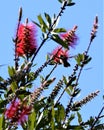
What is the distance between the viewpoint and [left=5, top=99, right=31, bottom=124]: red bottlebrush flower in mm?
2684

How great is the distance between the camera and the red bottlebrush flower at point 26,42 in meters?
3.53

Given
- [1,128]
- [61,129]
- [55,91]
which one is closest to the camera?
[1,128]

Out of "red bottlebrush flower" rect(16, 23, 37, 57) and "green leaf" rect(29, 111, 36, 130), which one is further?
"red bottlebrush flower" rect(16, 23, 37, 57)

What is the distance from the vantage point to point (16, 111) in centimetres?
271

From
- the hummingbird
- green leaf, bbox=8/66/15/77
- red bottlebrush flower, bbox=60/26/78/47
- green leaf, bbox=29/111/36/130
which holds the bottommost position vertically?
green leaf, bbox=29/111/36/130

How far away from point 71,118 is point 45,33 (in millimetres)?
759

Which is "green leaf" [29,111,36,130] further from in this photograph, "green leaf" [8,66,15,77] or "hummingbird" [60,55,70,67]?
"hummingbird" [60,55,70,67]

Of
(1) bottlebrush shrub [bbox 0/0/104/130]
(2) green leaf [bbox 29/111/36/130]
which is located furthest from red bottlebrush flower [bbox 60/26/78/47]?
(2) green leaf [bbox 29/111/36/130]

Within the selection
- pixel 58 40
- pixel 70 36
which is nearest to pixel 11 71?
pixel 58 40

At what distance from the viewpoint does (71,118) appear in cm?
334

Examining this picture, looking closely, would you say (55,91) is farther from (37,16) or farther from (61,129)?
(37,16)

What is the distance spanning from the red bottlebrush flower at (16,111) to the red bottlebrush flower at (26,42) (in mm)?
711

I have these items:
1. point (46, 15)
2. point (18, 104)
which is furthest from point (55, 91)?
point (46, 15)

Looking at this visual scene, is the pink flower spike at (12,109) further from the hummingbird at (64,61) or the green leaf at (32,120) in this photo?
the hummingbird at (64,61)
